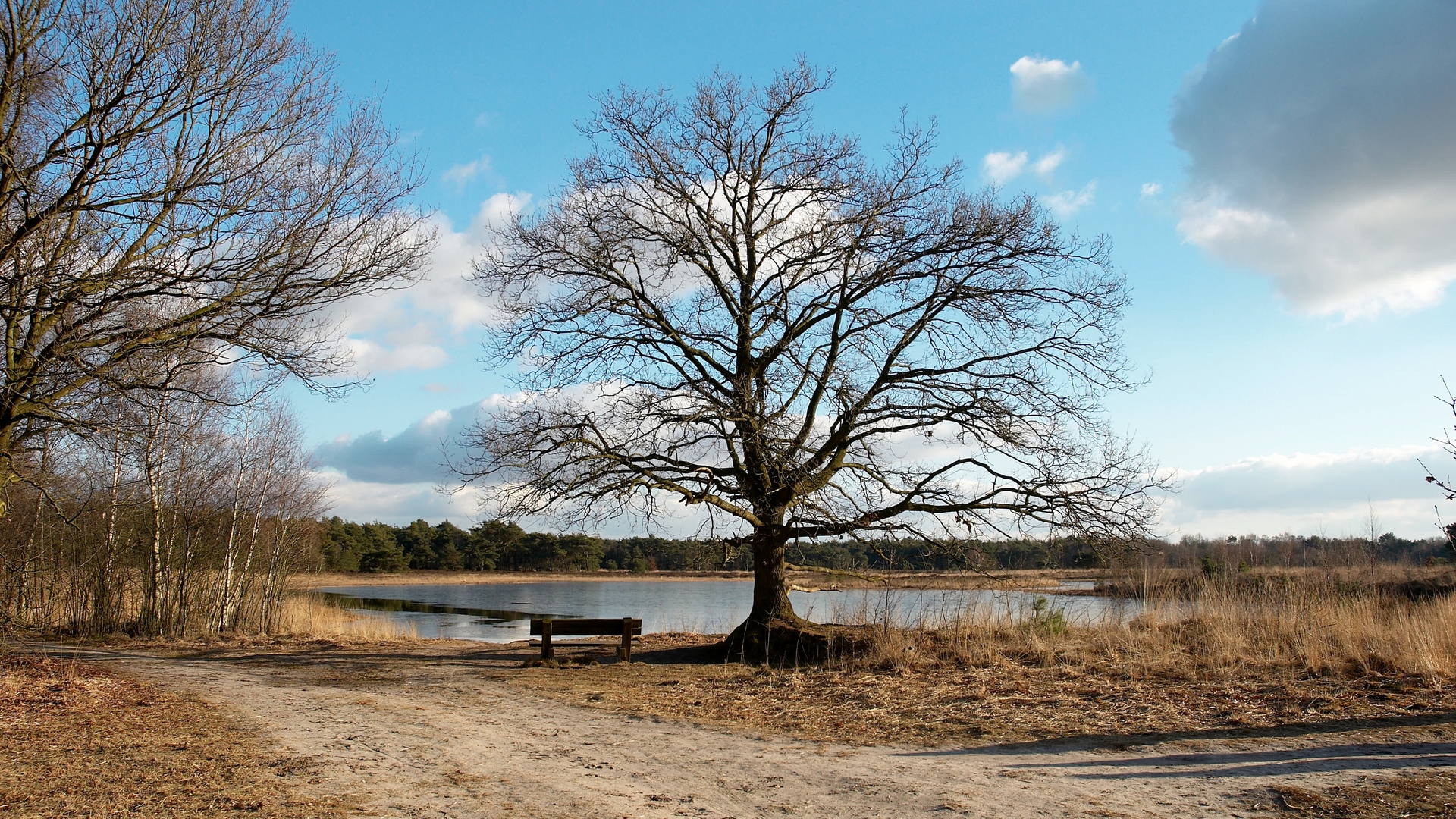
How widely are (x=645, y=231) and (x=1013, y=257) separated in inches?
215

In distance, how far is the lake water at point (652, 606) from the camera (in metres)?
13.8

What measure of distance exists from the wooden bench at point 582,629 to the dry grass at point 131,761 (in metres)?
4.60


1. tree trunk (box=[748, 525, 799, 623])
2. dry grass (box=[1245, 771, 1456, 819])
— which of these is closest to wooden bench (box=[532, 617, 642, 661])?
tree trunk (box=[748, 525, 799, 623])

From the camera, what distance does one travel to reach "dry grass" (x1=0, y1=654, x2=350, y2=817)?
5016 mm

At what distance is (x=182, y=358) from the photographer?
8.05 m

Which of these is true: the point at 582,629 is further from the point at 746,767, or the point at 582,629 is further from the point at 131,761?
the point at 131,761

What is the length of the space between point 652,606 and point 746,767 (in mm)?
27043

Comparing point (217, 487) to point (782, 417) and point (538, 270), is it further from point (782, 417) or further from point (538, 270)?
point (782, 417)

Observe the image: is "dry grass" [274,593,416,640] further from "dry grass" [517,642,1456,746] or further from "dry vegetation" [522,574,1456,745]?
"dry grass" [517,642,1456,746]

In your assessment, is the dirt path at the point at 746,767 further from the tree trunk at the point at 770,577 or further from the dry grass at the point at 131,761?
the tree trunk at the point at 770,577

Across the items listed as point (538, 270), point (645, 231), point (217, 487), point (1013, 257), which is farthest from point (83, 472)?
point (1013, 257)

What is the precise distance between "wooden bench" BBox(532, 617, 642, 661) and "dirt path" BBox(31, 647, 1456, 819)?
3580 mm

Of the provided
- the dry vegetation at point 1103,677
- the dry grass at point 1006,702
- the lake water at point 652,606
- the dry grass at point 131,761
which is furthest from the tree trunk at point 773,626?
the dry grass at point 131,761

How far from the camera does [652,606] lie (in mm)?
32844
